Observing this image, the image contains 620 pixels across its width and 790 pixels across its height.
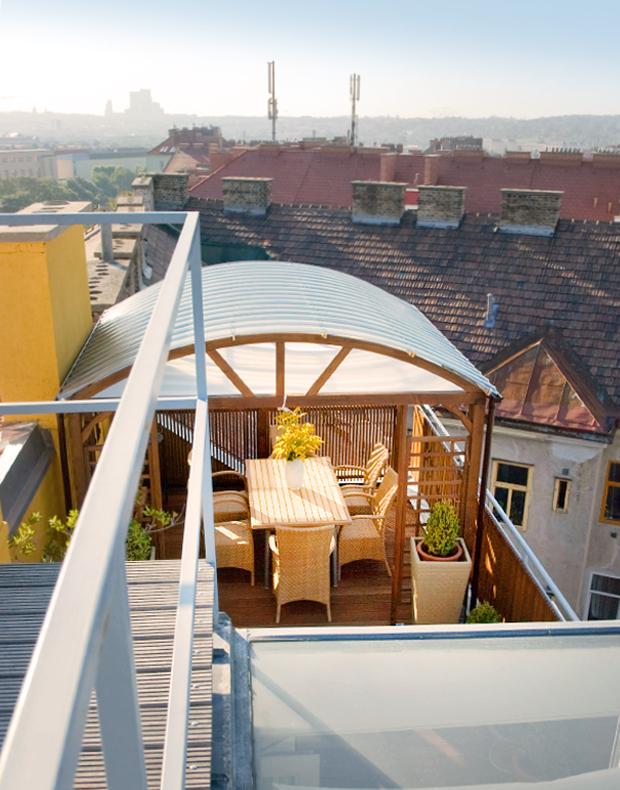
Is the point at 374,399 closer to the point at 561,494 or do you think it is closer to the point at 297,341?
the point at 297,341

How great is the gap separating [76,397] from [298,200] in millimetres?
22459

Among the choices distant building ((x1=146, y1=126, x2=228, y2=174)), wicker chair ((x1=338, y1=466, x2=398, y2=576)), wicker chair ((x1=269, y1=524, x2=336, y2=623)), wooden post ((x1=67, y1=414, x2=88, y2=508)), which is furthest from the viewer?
distant building ((x1=146, y1=126, x2=228, y2=174))

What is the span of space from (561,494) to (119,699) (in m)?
13.3

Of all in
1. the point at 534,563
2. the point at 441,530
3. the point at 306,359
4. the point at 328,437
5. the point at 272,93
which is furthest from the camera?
the point at 272,93

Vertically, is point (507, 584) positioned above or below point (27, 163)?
below

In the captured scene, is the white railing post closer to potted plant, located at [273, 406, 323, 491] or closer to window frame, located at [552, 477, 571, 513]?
potted plant, located at [273, 406, 323, 491]

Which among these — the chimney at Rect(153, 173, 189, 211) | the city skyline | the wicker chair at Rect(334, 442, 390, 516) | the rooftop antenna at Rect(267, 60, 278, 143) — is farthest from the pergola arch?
the city skyline

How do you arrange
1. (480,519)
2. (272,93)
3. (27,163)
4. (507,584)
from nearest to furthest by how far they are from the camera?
(507,584) → (480,519) → (272,93) → (27,163)

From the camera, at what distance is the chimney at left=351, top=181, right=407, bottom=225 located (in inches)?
653

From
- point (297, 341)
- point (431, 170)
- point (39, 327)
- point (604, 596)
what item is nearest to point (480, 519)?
point (297, 341)

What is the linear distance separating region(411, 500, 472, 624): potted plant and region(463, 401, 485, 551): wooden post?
20 centimetres

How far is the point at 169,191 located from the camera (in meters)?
18.6

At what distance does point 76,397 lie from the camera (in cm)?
548

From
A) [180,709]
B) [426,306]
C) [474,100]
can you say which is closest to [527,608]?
[180,709]
